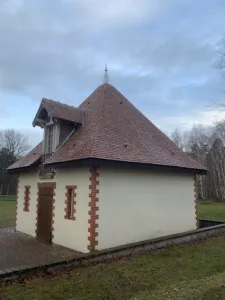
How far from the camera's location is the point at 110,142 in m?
11.5

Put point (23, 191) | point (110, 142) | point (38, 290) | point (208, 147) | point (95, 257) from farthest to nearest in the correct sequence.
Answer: point (208, 147) < point (23, 191) < point (110, 142) < point (95, 257) < point (38, 290)

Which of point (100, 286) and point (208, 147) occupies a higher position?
point (208, 147)

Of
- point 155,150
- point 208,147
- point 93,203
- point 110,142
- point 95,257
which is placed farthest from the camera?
point 208,147

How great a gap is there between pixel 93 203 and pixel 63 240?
2455mm

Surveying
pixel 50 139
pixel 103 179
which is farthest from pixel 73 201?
pixel 50 139

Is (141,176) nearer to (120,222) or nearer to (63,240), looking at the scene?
(120,222)

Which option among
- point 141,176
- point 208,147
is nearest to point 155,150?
point 141,176

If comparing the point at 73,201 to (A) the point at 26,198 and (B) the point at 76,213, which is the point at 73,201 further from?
(A) the point at 26,198

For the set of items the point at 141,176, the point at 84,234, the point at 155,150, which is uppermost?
the point at 155,150

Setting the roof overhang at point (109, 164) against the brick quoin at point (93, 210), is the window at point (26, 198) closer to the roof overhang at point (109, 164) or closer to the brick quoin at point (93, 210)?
the roof overhang at point (109, 164)

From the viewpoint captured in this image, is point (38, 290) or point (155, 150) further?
point (155, 150)

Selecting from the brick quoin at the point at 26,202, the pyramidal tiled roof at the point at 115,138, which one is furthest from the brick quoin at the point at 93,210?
the brick quoin at the point at 26,202

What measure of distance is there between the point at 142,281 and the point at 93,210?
3.42m

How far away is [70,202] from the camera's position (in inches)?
460
